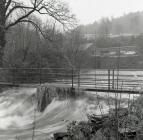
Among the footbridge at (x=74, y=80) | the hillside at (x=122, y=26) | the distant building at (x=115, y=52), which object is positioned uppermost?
the hillside at (x=122, y=26)

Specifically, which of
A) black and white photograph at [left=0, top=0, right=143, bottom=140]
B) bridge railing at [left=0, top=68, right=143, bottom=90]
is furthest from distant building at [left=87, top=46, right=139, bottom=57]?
bridge railing at [left=0, top=68, right=143, bottom=90]

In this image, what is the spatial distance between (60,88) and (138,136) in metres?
12.6

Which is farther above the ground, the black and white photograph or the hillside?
the hillside

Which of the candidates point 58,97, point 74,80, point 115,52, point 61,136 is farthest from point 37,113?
point 115,52

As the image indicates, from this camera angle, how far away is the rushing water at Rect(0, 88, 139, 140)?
643 inches

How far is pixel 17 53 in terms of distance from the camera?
122 feet

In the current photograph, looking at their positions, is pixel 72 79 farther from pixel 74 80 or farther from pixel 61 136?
pixel 74 80

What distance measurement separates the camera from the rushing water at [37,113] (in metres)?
16.3

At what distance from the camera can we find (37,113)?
69.6 ft

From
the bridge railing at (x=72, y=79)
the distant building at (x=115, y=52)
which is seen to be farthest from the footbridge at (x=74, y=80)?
the distant building at (x=115, y=52)

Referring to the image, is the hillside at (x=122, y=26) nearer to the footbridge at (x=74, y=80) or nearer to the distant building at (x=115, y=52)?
the distant building at (x=115, y=52)

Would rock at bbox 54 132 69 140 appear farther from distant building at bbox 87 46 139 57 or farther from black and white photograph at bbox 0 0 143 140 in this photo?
distant building at bbox 87 46 139 57

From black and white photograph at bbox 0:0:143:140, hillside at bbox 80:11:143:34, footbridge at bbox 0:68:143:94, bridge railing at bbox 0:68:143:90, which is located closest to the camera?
black and white photograph at bbox 0:0:143:140

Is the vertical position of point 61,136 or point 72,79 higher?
point 72,79
